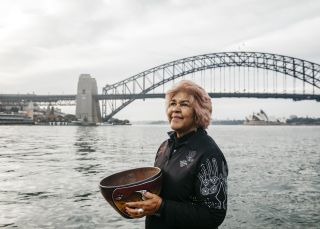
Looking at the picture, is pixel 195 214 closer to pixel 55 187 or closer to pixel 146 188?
pixel 146 188

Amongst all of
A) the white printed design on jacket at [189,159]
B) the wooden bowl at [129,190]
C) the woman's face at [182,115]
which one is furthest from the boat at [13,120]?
the white printed design on jacket at [189,159]

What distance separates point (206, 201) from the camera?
2.45 metres

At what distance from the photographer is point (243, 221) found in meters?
7.70

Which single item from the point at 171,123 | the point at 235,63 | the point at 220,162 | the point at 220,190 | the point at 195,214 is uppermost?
the point at 235,63

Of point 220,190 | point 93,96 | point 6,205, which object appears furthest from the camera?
point 93,96

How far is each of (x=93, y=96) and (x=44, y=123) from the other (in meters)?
33.4

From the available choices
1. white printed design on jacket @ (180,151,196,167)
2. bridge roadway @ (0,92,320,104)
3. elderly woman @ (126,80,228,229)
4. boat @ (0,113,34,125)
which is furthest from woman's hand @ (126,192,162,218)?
boat @ (0,113,34,125)

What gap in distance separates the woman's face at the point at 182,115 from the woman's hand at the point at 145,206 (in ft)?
1.76

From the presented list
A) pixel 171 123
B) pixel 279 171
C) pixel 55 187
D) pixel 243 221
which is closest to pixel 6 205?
pixel 55 187

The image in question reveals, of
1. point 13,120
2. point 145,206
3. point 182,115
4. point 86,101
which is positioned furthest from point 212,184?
point 13,120

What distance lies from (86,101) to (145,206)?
374ft

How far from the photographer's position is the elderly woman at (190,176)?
8.06 feet

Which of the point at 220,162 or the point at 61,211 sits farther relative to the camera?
the point at 61,211

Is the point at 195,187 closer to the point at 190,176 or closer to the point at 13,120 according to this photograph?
the point at 190,176
